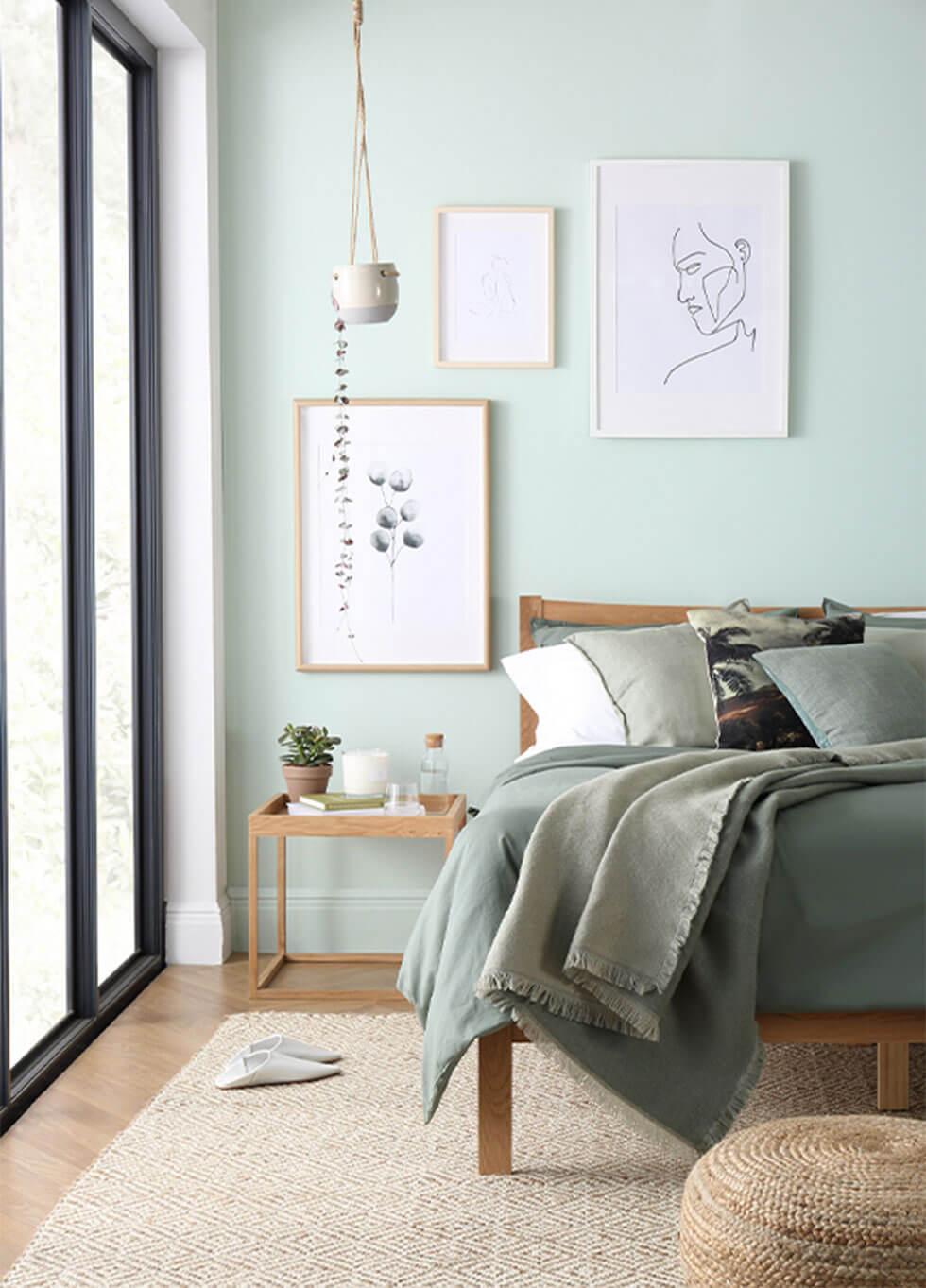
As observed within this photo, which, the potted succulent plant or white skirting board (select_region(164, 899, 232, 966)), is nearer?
the potted succulent plant

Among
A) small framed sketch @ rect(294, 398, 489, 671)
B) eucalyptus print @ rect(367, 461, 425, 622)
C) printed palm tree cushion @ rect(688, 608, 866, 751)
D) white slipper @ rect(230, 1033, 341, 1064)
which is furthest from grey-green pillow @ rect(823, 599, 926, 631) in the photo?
white slipper @ rect(230, 1033, 341, 1064)

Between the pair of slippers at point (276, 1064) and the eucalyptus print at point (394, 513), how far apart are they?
1543 millimetres

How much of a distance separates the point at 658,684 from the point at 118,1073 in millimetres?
1644

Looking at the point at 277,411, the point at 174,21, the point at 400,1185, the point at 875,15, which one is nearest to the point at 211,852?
the point at 277,411

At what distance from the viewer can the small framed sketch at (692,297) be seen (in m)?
4.27

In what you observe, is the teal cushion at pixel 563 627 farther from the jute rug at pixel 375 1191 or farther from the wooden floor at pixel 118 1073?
the jute rug at pixel 375 1191

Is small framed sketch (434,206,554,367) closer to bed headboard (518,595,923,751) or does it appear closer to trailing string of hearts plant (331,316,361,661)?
trailing string of hearts plant (331,316,361,661)

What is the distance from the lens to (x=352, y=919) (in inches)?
173

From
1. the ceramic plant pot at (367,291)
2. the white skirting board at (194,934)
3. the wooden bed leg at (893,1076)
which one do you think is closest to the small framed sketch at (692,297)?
the ceramic plant pot at (367,291)

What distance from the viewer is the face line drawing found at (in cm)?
428

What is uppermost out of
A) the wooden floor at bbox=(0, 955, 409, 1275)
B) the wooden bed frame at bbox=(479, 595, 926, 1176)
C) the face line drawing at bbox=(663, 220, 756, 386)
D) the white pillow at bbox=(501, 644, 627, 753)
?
the face line drawing at bbox=(663, 220, 756, 386)

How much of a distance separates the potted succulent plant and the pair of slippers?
2.69 feet

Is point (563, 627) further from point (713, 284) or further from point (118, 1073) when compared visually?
point (118, 1073)

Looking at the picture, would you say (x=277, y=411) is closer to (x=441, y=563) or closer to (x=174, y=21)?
(x=441, y=563)
